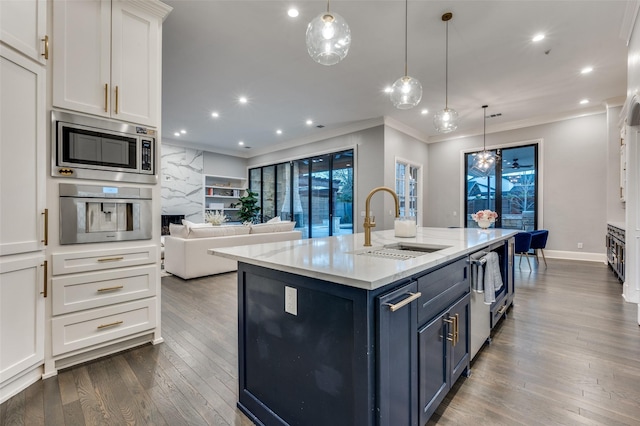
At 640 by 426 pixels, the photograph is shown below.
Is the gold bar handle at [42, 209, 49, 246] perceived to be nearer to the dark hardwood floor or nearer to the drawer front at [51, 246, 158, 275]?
the drawer front at [51, 246, 158, 275]

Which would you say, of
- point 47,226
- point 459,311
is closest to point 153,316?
point 47,226

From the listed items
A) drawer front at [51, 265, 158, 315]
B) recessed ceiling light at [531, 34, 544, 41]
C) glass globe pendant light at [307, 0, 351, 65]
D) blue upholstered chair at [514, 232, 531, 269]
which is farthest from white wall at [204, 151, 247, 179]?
recessed ceiling light at [531, 34, 544, 41]

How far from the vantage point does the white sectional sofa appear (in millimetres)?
4465

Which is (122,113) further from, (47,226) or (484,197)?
(484,197)

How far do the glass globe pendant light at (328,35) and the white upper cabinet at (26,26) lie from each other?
5.78 feet

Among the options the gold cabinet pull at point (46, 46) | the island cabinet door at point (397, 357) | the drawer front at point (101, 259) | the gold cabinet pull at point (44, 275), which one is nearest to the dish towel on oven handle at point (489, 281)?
the island cabinet door at point (397, 357)

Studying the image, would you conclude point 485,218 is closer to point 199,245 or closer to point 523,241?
point 523,241

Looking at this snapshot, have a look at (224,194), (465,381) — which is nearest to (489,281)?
(465,381)

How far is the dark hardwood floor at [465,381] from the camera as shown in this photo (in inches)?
63.3

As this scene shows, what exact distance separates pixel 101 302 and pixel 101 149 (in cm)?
117

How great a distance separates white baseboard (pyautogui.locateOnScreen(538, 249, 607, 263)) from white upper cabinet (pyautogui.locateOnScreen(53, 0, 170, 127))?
7609 mm

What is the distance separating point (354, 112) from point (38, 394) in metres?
5.80

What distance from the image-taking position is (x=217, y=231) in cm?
482

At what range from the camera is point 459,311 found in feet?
5.82
